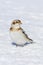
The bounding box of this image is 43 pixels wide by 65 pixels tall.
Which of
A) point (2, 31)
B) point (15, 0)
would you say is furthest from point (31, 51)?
point (15, 0)

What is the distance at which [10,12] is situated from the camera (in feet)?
18.5

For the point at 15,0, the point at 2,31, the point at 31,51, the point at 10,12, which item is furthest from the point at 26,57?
the point at 15,0

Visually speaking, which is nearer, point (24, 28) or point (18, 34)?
point (18, 34)

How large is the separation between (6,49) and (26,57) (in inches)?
11.8

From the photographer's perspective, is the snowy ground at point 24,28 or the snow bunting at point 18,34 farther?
the snow bunting at point 18,34

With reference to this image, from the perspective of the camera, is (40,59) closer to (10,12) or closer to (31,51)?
(31,51)

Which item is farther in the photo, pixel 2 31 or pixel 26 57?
pixel 2 31

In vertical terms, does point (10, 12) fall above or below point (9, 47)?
above

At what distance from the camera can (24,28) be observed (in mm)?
4691

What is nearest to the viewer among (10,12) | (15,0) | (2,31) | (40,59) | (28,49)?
(40,59)

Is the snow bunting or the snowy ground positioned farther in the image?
the snow bunting

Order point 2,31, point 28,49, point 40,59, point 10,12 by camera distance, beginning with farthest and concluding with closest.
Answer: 1. point 10,12
2. point 2,31
3. point 28,49
4. point 40,59

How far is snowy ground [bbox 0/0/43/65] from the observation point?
384cm

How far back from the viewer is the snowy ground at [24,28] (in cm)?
384
